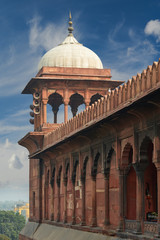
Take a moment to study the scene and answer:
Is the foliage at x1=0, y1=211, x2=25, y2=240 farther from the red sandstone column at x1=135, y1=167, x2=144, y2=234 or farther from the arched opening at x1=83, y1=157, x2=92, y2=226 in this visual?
the red sandstone column at x1=135, y1=167, x2=144, y2=234

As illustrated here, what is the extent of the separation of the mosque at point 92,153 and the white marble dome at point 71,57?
64mm

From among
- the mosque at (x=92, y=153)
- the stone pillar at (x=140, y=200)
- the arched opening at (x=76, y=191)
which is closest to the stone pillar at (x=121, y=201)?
the mosque at (x=92, y=153)

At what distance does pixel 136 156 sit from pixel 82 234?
317 inches

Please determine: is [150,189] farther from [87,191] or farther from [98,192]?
[87,191]

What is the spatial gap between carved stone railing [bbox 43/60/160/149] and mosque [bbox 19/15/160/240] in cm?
3

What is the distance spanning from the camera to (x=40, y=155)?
36.1 metres

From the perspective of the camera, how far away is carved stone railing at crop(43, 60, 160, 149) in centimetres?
1747

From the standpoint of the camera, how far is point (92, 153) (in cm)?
2542

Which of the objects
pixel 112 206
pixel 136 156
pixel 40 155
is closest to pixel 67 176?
pixel 40 155

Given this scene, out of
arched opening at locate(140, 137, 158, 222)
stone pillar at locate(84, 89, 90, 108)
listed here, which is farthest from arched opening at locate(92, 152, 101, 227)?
stone pillar at locate(84, 89, 90, 108)

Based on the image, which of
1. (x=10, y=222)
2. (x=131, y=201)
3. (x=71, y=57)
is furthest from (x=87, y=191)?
(x=10, y=222)

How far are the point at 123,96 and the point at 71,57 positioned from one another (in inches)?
724

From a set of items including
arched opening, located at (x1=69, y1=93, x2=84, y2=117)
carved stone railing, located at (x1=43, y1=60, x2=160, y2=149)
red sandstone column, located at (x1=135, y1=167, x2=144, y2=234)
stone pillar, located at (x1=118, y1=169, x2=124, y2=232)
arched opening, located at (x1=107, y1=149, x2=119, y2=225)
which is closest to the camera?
carved stone railing, located at (x1=43, y1=60, x2=160, y2=149)

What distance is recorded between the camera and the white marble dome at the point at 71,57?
38750 millimetres
